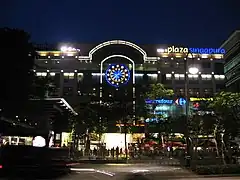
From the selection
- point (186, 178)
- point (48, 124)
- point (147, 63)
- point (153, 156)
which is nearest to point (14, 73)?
A: point (186, 178)

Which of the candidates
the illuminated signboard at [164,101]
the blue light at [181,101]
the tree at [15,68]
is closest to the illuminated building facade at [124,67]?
the blue light at [181,101]

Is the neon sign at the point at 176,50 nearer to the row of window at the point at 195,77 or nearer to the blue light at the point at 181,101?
the row of window at the point at 195,77

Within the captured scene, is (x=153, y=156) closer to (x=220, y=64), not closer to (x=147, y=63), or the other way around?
(x=147, y=63)

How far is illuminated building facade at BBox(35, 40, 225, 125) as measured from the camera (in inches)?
3440

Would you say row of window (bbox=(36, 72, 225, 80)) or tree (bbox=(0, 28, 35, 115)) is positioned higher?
row of window (bbox=(36, 72, 225, 80))

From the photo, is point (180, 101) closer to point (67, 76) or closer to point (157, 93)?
point (157, 93)

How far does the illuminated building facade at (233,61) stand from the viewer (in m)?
75.8

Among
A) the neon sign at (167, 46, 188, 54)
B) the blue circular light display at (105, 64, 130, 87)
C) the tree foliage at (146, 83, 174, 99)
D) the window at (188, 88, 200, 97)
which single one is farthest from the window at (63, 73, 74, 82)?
the tree foliage at (146, 83, 174, 99)

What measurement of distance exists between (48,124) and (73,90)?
159 ft

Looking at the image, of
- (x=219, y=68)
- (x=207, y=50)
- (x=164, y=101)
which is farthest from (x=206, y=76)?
(x=164, y=101)

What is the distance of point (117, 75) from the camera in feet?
279

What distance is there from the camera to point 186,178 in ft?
64.9

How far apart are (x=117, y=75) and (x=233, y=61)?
2728 centimetres

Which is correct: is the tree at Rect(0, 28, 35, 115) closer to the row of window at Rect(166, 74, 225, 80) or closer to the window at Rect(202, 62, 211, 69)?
the row of window at Rect(166, 74, 225, 80)
